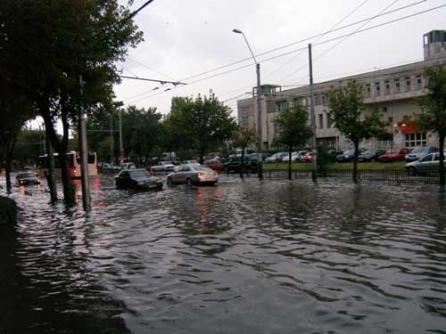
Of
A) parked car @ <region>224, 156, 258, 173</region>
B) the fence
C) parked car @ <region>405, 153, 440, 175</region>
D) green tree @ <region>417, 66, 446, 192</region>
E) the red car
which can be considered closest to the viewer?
green tree @ <region>417, 66, 446, 192</region>

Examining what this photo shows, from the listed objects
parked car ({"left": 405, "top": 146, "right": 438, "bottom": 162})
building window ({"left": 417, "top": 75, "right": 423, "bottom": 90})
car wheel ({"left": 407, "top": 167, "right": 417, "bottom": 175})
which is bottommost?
car wheel ({"left": 407, "top": 167, "right": 417, "bottom": 175})

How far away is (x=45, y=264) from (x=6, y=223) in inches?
276

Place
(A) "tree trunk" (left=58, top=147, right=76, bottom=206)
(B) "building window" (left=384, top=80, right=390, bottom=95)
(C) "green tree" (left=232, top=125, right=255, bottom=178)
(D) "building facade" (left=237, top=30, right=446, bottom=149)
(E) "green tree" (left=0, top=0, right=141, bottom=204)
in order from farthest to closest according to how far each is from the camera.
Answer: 1. (B) "building window" (left=384, top=80, right=390, bottom=95)
2. (D) "building facade" (left=237, top=30, right=446, bottom=149)
3. (C) "green tree" (left=232, top=125, right=255, bottom=178)
4. (A) "tree trunk" (left=58, top=147, right=76, bottom=206)
5. (E) "green tree" (left=0, top=0, right=141, bottom=204)

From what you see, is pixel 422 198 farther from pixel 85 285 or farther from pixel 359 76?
pixel 359 76

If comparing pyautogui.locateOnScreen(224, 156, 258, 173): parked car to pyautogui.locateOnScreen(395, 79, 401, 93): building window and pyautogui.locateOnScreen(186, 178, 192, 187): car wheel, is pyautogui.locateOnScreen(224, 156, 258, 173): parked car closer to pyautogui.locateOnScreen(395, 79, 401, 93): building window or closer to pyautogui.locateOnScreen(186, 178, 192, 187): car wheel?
pyautogui.locateOnScreen(186, 178, 192, 187): car wheel

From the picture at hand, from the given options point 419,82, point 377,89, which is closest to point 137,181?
point 419,82

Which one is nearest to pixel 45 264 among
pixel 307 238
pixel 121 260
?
pixel 121 260

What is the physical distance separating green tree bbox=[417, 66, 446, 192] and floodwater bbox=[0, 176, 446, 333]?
11351mm

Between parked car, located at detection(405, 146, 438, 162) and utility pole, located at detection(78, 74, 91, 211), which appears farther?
parked car, located at detection(405, 146, 438, 162)

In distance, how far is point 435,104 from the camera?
25.9 m

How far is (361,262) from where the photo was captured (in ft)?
28.9

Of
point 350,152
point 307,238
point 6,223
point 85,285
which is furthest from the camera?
point 350,152

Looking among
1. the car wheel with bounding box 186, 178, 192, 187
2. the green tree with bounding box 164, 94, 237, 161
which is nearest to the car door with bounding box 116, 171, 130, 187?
the car wheel with bounding box 186, 178, 192, 187

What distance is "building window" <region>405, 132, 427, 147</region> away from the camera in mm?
63300
